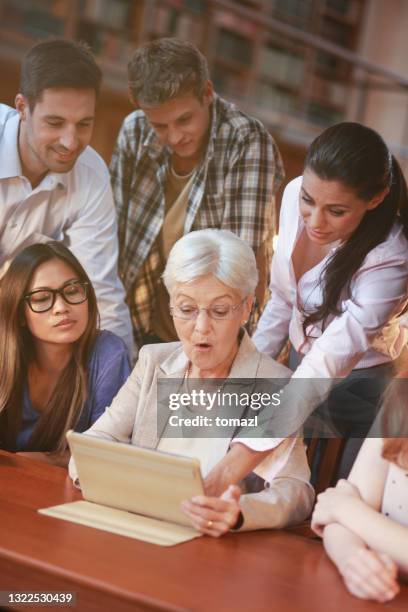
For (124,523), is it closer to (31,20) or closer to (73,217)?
(73,217)

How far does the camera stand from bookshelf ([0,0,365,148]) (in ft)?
9.61

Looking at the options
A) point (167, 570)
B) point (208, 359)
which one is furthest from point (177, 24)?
point (167, 570)

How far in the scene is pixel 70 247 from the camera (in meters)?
2.71

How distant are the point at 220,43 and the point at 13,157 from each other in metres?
1.03

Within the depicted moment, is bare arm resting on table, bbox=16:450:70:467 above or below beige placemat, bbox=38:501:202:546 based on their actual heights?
below

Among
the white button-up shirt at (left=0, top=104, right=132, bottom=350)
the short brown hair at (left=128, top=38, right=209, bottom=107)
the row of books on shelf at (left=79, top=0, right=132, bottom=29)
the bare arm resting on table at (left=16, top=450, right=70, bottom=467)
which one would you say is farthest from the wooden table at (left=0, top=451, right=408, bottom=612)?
the row of books on shelf at (left=79, top=0, right=132, bottom=29)

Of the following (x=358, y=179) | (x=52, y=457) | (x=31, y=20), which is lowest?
(x=52, y=457)

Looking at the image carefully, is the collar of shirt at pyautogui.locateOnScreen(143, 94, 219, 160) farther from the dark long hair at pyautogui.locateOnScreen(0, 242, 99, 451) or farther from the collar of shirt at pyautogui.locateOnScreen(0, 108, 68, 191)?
the dark long hair at pyautogui.locateOnScreen(0, 242, 99, 451)

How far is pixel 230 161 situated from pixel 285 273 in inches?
15.5

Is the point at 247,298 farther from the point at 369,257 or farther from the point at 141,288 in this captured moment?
the point at 141,288

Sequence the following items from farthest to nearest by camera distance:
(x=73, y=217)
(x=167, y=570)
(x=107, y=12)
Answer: (x=107, y=12), (x=73, y=217), (x=167, y=570)

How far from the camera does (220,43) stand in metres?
3.30

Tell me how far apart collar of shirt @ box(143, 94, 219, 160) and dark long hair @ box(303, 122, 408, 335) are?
1.34 feet

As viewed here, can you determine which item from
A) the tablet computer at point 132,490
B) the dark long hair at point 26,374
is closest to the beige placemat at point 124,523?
the tablet computer at point 132,490
